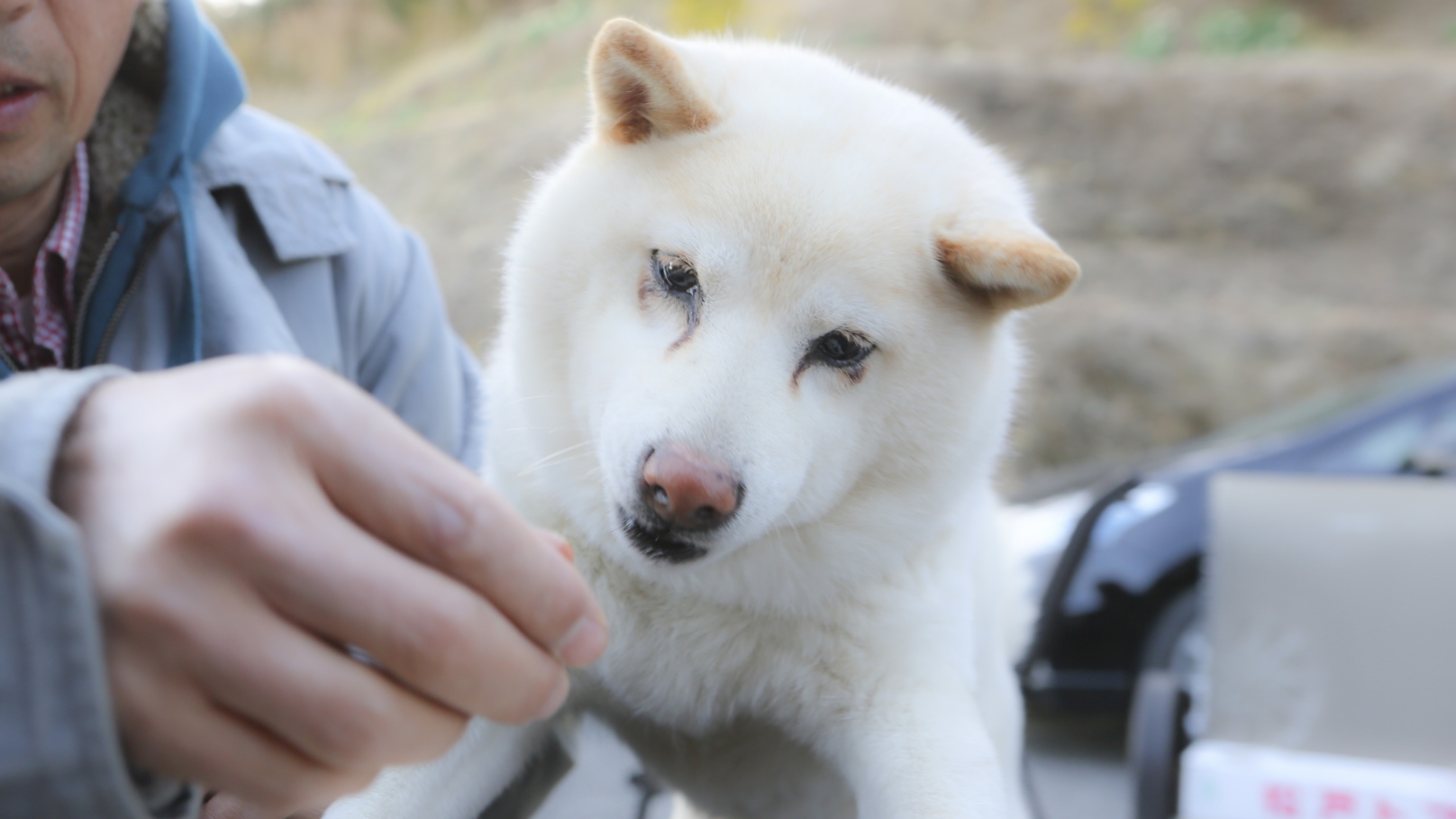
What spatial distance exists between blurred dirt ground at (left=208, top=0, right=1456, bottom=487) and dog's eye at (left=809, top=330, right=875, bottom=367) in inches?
243

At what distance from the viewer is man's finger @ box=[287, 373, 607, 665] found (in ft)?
1.70

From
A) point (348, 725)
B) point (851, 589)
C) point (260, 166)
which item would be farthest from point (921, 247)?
point (260, 166)

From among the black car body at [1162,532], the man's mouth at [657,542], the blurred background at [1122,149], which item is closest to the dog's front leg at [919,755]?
the man's mouth at [657,542]

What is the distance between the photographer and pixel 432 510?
536mm

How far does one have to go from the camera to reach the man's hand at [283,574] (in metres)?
0.48

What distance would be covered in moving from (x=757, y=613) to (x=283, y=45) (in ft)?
39.2

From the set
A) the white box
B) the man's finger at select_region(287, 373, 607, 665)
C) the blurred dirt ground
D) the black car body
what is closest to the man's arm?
the man's finger at select_region(287, 373, 607, 665)

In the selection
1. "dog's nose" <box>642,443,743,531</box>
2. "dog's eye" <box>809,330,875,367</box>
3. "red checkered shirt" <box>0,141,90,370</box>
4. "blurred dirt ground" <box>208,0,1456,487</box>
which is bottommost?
"blurred dirt ground" <box>208,0,1456,487</box>

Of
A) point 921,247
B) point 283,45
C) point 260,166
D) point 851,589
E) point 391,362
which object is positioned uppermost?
point 921,247

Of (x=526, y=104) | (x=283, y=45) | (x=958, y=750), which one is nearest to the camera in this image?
(x=958, y=750)

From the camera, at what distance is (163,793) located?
0.54 meters

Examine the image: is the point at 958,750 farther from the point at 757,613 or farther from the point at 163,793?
the point at 163,793

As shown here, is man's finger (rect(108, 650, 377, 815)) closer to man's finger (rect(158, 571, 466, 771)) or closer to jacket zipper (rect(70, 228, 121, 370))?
man's finger (rect(158, 571, 466, 771))

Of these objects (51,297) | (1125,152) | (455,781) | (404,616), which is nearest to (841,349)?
(455,781)
